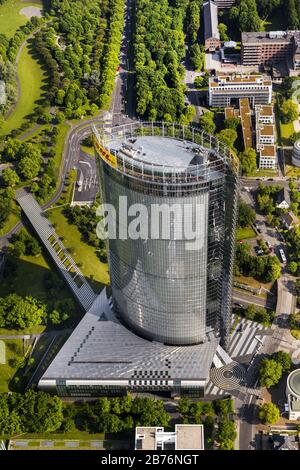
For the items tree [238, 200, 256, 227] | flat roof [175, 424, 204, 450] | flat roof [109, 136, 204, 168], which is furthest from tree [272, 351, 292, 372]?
flat roof [109, 136, 204, 168]

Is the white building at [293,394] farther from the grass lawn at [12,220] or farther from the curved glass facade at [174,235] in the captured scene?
the grass lawn at [12,220]

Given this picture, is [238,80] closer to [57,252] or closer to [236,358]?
[57,252]

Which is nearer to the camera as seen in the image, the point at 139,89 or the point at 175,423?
the point at 175,423

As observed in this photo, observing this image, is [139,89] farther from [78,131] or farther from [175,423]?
[175,423]

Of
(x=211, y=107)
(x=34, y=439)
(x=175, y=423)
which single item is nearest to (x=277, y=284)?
(x=175, y=423)

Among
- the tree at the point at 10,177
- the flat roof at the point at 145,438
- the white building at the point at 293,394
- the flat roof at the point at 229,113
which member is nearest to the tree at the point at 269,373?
the white building at the point at 293,394

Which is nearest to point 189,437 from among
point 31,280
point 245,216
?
point 31,280
